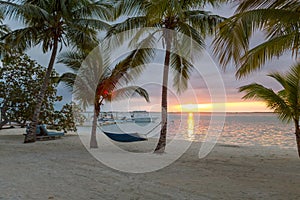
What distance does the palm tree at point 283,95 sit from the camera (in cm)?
618

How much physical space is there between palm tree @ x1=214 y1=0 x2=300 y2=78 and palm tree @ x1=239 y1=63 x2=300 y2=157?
2.19 meters

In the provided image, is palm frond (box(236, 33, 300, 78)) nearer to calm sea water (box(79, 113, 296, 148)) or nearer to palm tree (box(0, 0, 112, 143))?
calm sea water (box(79, 113, 296, 148))

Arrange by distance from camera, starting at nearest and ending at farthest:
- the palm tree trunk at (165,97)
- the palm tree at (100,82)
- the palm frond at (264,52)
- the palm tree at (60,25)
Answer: the palm frond at (264,52) < the palm tree trunk at (165,97) < the palm tree at (100,82) < the palm tree at (60,25)

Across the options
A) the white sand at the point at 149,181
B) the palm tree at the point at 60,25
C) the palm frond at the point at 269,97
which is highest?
the palm tree at the point at 60,25

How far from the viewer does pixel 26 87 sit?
1302 cm

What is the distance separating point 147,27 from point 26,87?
8.02 metres

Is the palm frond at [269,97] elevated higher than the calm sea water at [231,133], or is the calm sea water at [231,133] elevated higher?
the palm frond at [269,97]

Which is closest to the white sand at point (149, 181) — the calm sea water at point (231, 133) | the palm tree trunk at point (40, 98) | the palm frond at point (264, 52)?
the palm frond at point (264, 52)

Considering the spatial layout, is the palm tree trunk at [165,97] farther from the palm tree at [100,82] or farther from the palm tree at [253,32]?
the palm tree at [253,32]

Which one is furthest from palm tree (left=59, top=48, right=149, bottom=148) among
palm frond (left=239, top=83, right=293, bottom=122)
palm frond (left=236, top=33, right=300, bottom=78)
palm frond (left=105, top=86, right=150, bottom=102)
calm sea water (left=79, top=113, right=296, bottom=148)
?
palm frond (left=236, top=33, right=300, bottom=78)

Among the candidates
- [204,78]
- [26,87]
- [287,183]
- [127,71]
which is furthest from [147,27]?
[26,87]

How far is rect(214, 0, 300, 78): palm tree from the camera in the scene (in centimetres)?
366

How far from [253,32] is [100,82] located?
5.60 m

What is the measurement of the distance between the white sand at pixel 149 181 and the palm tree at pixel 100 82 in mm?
2658
